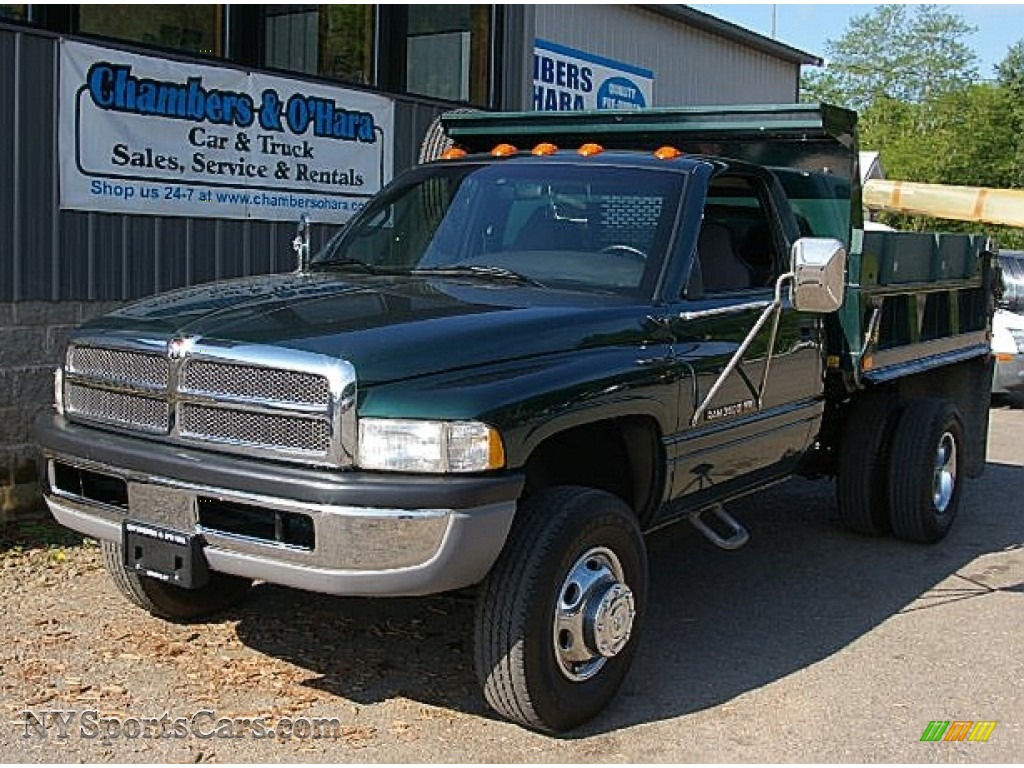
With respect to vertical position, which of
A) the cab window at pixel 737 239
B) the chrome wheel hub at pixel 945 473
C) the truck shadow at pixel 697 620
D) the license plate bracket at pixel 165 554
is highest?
the cab window at pixel 737 239

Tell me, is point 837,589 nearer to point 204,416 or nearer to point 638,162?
point 638,162

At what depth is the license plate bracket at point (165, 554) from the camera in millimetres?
4277

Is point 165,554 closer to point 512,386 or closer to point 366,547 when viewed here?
point 366,547

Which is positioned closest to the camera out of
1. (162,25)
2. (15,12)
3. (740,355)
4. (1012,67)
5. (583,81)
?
(740,355)

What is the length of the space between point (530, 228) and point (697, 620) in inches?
77.1

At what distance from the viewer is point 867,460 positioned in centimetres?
734

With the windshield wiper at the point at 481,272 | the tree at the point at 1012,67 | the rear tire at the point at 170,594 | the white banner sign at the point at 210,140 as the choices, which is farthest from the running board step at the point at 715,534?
the tree at the point at 1012,67

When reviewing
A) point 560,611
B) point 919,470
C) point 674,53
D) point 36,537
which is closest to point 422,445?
point 560,611

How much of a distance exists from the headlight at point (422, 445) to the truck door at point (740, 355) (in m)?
1.25

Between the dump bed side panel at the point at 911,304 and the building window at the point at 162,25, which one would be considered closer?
the dump bed side panel at the point at 911,304

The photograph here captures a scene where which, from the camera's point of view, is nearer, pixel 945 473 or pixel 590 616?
pixel 590 616

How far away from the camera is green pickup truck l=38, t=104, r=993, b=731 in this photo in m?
4.08

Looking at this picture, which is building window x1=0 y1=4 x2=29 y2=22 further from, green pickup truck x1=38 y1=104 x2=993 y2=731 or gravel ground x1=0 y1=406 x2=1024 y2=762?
gravel ground x1=0 y1=406 x2=1024 y2=762

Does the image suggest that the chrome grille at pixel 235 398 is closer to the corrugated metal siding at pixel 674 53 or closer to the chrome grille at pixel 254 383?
the chrome grille at pixel 254 383
